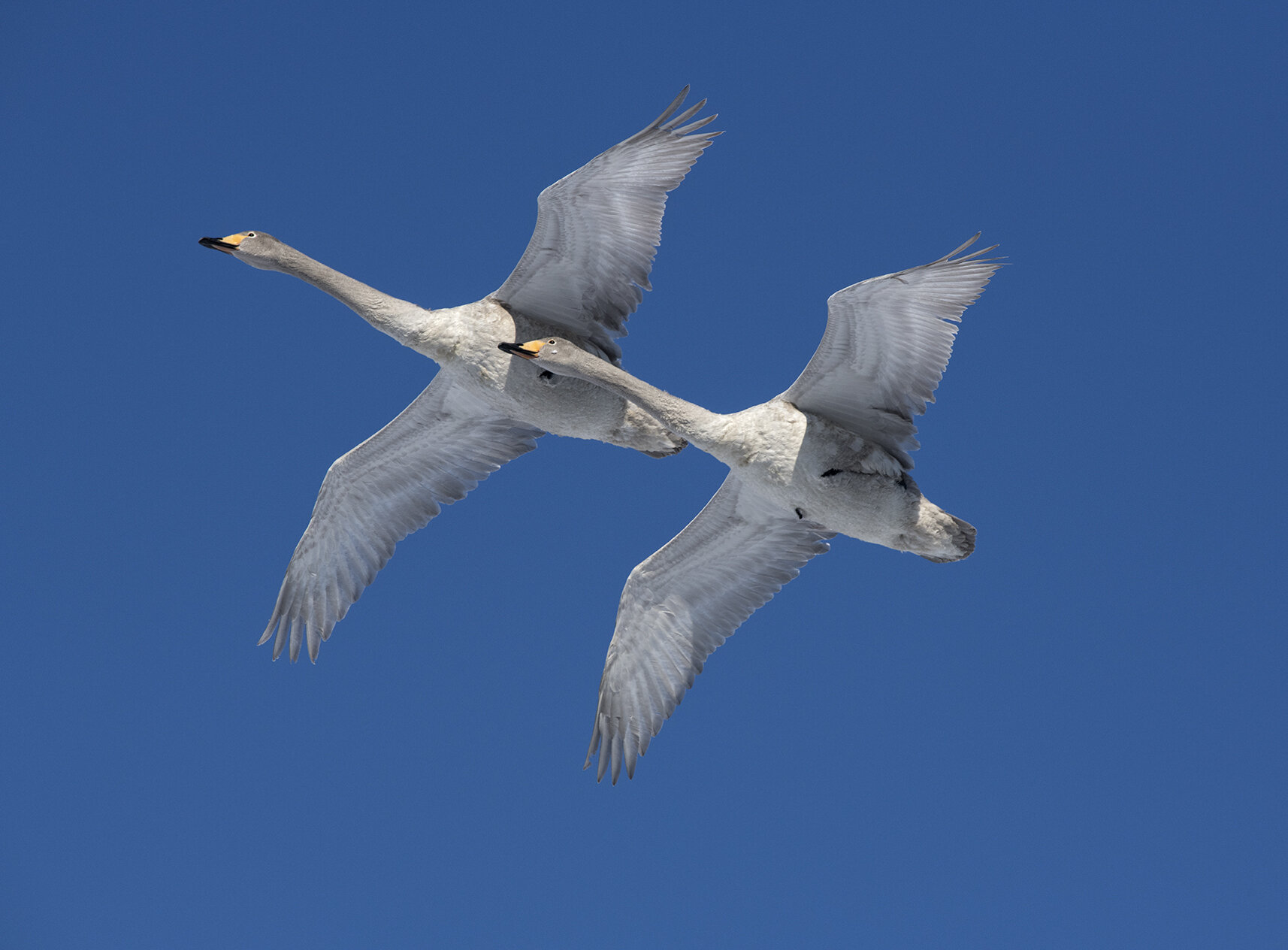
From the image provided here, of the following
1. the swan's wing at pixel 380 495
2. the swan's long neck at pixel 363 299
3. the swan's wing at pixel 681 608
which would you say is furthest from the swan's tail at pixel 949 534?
the swan's long neck at pixel 363 299

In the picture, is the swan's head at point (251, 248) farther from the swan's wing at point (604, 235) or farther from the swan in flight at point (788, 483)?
the swan in flight at point (788, 483)

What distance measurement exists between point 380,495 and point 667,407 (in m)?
5.20

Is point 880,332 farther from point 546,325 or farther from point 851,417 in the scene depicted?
point 546,325

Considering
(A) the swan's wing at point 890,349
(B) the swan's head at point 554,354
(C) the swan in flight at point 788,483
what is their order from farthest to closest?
1. (B) the swan's head at point 554,354
2. (C) the swan in flight at point 788,483
3. (A) the swan's wing at point 890,349

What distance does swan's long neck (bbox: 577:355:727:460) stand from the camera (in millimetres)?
16516

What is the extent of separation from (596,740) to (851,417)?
5144 millimetres

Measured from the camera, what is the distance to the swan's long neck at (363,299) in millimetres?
17984

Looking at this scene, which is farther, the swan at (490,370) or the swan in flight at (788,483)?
the swan at (490,370)

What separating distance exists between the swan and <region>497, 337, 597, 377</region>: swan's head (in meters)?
0.70

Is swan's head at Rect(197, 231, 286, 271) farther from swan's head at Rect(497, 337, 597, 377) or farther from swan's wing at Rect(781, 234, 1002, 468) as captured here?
swan's wing at Rect(781, 234, 1002, 468)

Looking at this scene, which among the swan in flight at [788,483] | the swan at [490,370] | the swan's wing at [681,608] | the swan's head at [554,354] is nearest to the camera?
the swan in flight at [788,483]

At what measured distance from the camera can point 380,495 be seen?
66.4ft

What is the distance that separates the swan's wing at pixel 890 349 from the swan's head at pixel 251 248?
6711mm

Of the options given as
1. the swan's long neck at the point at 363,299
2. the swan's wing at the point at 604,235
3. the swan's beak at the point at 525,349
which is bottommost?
the swan's beak at the point at 525,349
